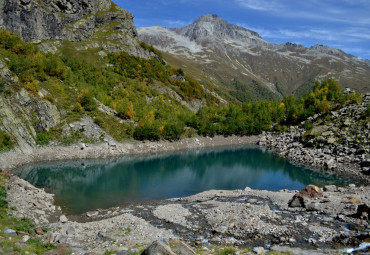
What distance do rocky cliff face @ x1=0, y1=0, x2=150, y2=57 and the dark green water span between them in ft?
259

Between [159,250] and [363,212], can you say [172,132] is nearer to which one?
[363,212]

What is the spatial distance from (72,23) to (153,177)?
367ft

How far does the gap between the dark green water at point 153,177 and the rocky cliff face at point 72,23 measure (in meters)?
79.0

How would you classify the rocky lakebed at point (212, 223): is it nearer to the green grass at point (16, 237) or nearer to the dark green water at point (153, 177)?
the green grass at point (16, 237)

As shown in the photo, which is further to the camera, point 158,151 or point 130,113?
point 130,113

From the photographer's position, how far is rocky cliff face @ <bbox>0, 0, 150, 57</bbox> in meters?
116

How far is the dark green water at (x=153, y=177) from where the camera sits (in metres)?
42.8

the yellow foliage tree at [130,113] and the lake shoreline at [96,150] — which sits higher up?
the yellow foliage tree at [130,113]

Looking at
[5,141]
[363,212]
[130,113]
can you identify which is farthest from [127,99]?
[363,212]

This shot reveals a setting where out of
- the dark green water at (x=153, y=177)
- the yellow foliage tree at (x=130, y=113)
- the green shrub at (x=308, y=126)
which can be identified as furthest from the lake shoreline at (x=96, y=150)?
the green shrub at (x=308, y=126)

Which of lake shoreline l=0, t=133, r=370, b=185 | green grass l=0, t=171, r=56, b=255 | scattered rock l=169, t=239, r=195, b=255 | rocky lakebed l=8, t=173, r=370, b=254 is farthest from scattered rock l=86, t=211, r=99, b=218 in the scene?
lake shoreline l=0, t=133, r=370, b=185

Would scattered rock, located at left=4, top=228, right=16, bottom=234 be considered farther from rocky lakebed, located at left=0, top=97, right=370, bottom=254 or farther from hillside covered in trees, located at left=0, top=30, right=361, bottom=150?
hillside covered in trees, located at left=0, top=30, right=361, bottom=150

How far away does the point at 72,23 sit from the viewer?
5212 inches

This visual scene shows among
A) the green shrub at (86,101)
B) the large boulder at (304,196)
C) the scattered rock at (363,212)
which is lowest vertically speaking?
the large boulder at (304,196)
